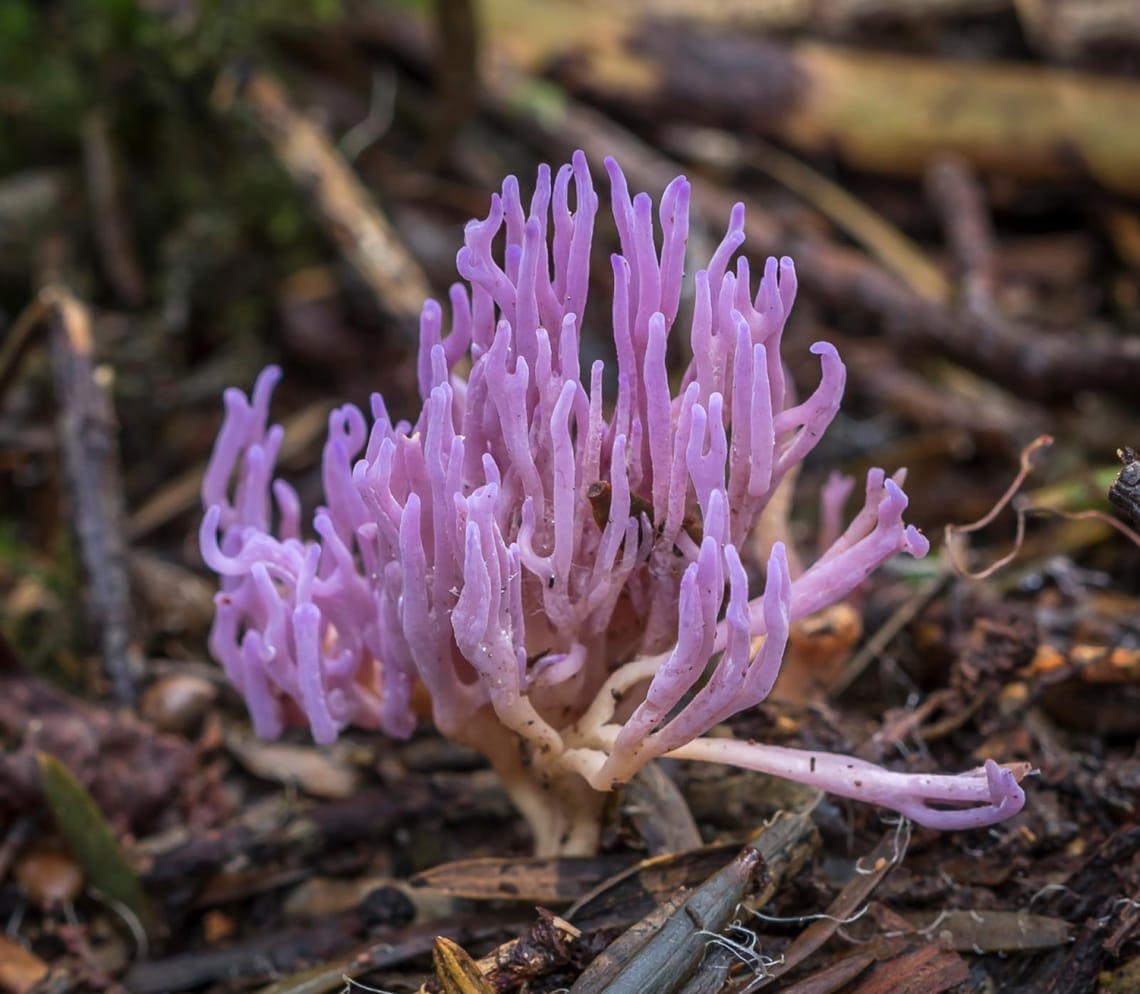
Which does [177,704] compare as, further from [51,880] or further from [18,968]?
[18,968]

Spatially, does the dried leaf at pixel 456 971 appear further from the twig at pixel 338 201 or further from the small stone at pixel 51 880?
the twig at pixel 338 201

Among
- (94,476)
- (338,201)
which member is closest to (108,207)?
(338,201)

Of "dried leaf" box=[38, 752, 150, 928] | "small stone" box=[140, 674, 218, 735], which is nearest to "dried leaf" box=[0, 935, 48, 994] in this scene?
A: "dried leaf" box=[38, 752, 150, 928]

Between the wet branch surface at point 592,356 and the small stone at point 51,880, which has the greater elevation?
the wet branch surface at point 592,356

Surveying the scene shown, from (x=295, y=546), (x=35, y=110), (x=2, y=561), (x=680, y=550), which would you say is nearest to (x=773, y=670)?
(x=680, y=550)

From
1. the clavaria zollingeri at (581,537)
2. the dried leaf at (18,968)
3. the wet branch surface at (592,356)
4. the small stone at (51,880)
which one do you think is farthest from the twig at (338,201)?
the dried leaf at (18,968)

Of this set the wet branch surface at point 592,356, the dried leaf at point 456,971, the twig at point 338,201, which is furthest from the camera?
the twig at point 338,201
